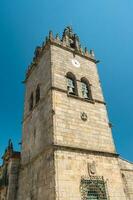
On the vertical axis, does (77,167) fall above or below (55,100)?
below

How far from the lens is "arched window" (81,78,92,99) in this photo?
51.8ft

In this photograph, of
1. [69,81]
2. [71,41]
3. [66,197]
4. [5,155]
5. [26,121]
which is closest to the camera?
[66,197]

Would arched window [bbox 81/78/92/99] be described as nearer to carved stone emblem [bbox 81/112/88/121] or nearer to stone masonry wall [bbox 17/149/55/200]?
carved stone emblem [bbox 81/112/88/121]

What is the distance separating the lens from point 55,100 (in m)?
13.3

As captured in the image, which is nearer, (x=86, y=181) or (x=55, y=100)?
(x=86, y=181)

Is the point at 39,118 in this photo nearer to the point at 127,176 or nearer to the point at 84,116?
the point at 84,116

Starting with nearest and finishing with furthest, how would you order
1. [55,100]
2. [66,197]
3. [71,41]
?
[66,197], [55,100], [71,41]

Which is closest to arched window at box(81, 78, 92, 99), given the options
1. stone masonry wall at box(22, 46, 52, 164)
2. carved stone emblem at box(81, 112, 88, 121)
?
carved stone emblem at box(81, 112, 88, 121)

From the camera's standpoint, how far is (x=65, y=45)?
17672 millimetres

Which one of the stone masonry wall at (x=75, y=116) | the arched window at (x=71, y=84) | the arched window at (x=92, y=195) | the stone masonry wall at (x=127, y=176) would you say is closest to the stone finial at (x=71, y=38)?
the stone masonry wall at (x=75, y=116)

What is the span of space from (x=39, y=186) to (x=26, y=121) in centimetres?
620

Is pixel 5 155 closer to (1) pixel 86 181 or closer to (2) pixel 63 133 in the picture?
(2) pixel 63 133

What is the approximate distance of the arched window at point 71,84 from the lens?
49.8ft

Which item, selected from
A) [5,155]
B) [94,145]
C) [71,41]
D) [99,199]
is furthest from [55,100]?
[71,41]
